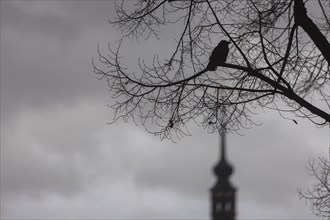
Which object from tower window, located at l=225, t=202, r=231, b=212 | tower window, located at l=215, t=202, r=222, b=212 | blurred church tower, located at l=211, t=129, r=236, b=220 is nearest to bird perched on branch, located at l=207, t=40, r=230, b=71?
blurred church tower, located at l=211, t=129, r=236, b=220

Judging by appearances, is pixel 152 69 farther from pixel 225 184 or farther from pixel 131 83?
pixel 225 184

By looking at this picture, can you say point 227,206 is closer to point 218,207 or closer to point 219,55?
point 218,207

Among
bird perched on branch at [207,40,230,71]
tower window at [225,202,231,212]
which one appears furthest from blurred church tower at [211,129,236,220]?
bird perched on branch at [207,40,230,71]

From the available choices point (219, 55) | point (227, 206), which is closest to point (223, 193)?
point (227, 206)

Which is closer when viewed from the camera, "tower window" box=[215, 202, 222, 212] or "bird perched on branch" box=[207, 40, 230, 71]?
"bird perched on branch" box=[207, 40, 230, 71]

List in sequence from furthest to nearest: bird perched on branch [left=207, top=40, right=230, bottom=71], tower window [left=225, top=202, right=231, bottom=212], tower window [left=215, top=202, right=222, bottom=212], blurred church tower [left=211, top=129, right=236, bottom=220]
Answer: tower window [left=225, top=202, right=231, bottom=212] → tower window [left=215, top=202, right=222, bottom=212] → blurred church tower [left=211, top=129, right=236, bottom=220] → bird perched on branch [left=207, top=40, right=230, bottom=71]

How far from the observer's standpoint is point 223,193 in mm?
72000

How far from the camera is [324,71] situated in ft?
33.7

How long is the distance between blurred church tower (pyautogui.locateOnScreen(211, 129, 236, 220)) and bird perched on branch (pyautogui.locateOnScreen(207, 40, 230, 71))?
59.8m

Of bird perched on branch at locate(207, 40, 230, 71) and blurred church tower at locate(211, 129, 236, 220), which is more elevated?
blurred church tower at locate(211, 129, 236, 220)

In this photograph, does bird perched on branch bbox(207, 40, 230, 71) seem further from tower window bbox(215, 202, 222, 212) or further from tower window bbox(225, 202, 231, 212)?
tower window bbox(225, 202, 231, 212)

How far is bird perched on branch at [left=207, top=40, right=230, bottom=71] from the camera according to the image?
9.97 metres

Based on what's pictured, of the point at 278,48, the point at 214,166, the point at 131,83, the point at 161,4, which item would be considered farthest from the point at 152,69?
the point at 214,166

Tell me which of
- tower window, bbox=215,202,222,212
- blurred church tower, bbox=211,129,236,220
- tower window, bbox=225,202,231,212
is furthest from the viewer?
tower window, bbox=225,202,231,212
